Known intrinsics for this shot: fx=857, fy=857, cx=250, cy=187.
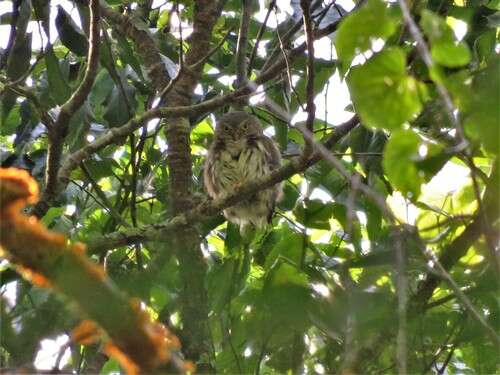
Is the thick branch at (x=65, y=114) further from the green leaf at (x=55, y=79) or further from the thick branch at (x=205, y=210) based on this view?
the green leaf at (x=55, y=79)

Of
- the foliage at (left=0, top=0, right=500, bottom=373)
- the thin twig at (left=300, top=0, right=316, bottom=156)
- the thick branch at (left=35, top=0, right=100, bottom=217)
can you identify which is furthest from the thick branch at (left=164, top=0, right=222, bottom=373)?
the thin twig at (left=300, top=0, right=316, bottom=156)

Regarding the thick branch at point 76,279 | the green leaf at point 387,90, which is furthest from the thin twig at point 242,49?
the thick branch at point 76,279

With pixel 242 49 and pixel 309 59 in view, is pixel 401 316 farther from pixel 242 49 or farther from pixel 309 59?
pixel 242 49

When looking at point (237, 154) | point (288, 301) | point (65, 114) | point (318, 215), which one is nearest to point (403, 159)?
point (288, 301)

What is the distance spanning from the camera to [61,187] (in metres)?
3.09

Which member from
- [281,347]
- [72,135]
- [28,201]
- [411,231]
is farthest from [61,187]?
[28,201]

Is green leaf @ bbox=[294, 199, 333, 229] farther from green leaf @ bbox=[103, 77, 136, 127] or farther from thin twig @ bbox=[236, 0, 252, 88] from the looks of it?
green leaf @ bbox=[103, 77, 136, 127]

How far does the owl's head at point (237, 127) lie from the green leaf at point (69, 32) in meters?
1.98

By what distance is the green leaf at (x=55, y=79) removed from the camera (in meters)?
3.55

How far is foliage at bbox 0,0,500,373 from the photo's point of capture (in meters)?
1.49

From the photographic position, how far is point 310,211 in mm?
3814

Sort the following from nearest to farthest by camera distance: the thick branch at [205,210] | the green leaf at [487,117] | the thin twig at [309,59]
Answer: the green leaf at [487,117] → the thin twig at [309,59] → the thick branch at [205,210]

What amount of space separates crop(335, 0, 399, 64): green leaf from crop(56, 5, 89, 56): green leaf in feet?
7.88

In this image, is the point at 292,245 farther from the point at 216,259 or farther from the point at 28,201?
the point at 28,201
